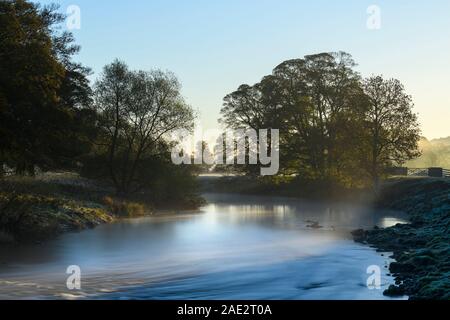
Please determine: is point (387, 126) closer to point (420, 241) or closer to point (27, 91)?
point (420, 241)

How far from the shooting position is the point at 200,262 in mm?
25547

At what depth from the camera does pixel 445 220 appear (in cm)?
3412

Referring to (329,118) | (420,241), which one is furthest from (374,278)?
(329,118)

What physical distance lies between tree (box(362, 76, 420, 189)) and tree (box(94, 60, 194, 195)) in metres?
18.4

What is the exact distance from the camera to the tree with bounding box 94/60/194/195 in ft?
177

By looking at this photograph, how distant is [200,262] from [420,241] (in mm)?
11291

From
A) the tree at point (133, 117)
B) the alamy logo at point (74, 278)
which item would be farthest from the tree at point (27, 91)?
the tree at point (133, 117)

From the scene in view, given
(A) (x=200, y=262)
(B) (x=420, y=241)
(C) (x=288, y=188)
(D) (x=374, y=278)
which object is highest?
(C) (x=288, y=188)

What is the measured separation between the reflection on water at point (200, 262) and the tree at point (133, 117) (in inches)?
544

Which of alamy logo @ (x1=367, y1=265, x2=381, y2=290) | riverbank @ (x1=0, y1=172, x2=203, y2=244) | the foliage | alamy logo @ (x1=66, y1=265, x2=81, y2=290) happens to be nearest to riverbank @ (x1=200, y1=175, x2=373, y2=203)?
the foliage

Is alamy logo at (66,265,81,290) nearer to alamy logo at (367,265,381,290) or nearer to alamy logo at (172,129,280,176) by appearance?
alamy logo at (367,265,381,290)

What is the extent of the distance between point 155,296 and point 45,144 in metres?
20.9
